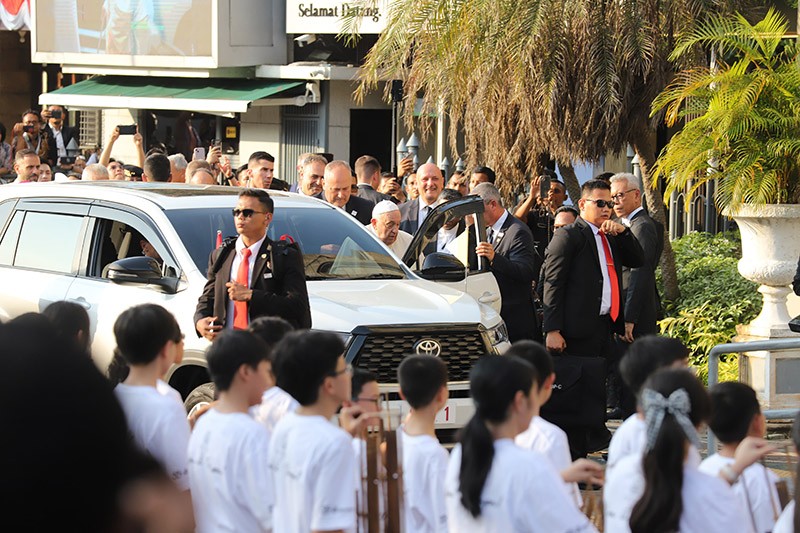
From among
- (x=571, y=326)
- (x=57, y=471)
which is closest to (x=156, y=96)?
(x=571, y=326)

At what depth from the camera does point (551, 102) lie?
1162 centimetres

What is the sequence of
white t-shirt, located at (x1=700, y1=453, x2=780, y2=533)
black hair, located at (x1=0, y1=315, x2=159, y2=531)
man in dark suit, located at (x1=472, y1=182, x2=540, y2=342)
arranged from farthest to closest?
1. man in dark suit, located at (x1=472, y1=182, x2=540, y2=342)
2. white t-shirt, located at (x1=700, y1=453, x2=780, y2=533)
3. black hair, located at (x1=0, y1=315, x2=159, y2=531)

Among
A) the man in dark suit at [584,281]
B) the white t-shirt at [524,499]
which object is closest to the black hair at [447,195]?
the man in dark suit at [584,281]

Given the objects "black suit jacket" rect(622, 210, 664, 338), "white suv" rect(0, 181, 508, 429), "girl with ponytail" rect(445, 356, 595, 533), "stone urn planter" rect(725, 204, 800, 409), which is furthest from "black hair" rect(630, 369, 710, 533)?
"stone urn planter" rect(725, 204, 800, 409)

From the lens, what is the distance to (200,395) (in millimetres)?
7180

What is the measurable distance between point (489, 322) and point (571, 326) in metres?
0.69

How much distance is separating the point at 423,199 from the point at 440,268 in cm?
224

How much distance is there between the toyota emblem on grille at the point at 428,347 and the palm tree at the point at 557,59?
181 inches

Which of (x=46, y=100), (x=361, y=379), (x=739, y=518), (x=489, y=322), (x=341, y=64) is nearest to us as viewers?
(x=739, y=518)

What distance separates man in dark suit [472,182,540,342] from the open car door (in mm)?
124

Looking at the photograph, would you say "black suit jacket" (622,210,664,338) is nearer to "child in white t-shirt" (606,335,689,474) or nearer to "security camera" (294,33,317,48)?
"child in white t-shirt" (606,335,689,474)

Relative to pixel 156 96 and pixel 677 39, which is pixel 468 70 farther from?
pixel 156 96

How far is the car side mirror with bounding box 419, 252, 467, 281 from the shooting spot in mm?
8477

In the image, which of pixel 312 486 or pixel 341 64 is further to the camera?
pixel 341 64
